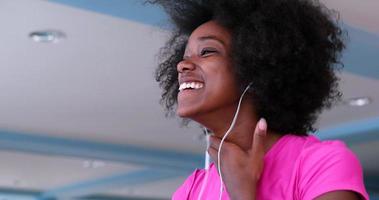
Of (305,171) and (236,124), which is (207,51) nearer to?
(236,124)

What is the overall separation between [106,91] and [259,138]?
3185 millimetres

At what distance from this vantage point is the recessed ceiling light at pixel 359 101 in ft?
14.1

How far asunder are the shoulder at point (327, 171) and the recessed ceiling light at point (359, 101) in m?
3.39

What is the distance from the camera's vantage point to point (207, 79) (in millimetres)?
1087

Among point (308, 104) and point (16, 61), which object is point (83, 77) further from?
point (308, 104)

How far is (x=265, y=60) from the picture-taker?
1.10 meters

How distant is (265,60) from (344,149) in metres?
0.20

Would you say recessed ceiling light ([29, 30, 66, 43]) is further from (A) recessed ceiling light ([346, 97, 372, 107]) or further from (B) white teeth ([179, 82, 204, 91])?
(B) white teeth ([179, 82, 204, 91])

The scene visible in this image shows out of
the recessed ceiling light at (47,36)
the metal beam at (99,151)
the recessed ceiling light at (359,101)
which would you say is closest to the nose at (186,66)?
the recessed ceiling light at (47,36)

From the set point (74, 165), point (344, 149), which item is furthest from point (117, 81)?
point (74, 165)

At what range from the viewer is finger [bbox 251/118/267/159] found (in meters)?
1.03

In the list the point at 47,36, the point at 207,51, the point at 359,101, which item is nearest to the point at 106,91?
the point at 47,36

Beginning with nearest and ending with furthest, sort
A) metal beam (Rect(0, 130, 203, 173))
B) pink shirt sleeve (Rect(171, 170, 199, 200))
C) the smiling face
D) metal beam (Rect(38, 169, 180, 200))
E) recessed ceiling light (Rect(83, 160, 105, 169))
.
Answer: the smiling face
pink shirt sleeve (Rect(171, 170, 199, 200))
metal beam (Rect(0, 130, 203, 173))
metal beam (Rect(38, 169, 180, 200))
recessed ceiling light (Rect(83, 160, 105, 169))

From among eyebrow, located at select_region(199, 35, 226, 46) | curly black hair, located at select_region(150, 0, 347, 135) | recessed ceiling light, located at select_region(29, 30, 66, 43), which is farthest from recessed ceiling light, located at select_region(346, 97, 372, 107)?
eyebrow, located at select_region(199, 35, 226, 46)
